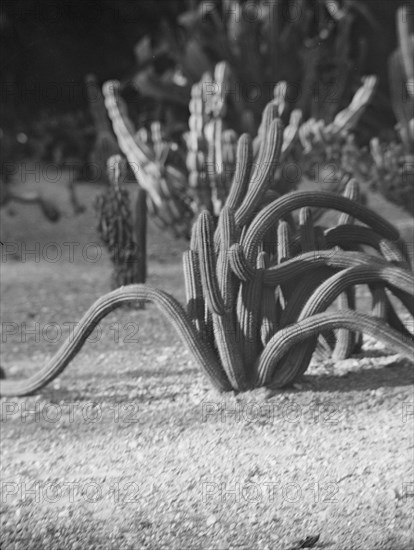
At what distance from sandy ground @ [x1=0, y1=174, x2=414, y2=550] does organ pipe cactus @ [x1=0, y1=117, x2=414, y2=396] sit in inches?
6.8

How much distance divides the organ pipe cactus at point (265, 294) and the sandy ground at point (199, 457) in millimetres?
173

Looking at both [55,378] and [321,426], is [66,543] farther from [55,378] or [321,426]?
[55,378]

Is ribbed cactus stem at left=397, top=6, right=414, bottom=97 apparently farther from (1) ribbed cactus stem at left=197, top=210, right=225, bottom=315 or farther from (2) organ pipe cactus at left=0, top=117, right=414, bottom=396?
(1) ribbed cactus stem at left=197, top=210, right=225, bottom=315

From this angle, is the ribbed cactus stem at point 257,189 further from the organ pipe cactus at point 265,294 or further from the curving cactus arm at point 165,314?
the curving cactus arm at point 165,314

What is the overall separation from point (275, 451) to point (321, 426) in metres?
0.25

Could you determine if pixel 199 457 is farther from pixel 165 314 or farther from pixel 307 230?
pixel 307 230

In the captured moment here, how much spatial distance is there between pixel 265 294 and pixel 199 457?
810 mm

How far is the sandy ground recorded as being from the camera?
300cm

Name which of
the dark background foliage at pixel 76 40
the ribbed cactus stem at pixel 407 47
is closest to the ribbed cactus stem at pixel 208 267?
the ribbed cactus stem at pixel 407 47

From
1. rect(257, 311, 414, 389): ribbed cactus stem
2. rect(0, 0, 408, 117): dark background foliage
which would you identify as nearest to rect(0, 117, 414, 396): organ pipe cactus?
rect(257, 311, 414, 389): ribbed cactus stem

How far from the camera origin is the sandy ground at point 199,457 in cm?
300

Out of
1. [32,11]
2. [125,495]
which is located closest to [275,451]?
[125,495]

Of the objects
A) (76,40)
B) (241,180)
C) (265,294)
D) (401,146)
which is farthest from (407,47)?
(265,294)

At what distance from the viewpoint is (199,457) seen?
3514 mm
